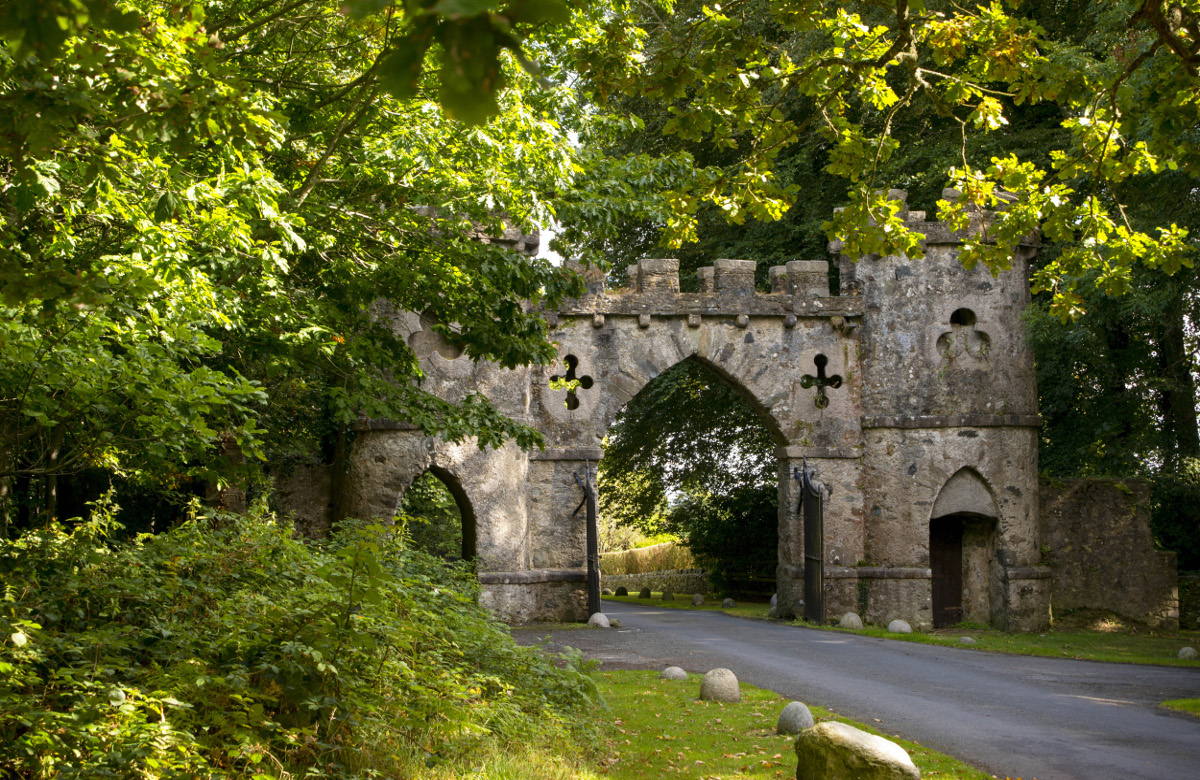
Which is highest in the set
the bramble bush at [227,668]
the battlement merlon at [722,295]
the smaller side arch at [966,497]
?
the battlement merlon at [722,295]

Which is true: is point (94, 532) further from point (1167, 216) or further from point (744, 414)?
point (744, 414)

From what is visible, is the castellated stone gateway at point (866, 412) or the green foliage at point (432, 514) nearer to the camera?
the castellated stone gateway at point (866, 412)

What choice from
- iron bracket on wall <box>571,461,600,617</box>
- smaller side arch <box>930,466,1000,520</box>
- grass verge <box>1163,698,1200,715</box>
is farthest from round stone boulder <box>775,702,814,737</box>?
smaller side arch <box>930,466,1000,520</box>

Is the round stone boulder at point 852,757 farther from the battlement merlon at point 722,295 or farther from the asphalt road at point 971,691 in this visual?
the battlement merlon at point 722,295

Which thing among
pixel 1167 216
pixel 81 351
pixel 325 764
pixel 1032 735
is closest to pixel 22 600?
pixel 81 351

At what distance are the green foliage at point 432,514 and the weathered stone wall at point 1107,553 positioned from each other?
9.81 metres

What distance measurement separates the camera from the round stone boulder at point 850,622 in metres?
15.0

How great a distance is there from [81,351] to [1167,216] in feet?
38.8

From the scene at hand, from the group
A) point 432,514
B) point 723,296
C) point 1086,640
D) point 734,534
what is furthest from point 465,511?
point 734,534

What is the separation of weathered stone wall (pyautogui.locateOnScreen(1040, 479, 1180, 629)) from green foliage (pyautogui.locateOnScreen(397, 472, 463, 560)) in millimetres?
9810

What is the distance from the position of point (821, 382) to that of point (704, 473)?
538 centimetres

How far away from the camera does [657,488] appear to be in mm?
21500

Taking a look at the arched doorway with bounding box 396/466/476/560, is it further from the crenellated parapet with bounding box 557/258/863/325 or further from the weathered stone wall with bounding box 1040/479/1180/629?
the weathered stone wall with bounding box 1040/479/1180/629

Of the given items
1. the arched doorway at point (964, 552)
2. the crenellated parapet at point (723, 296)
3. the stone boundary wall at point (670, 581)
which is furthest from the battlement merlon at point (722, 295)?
the stone boundary wall at point (670, 581)
